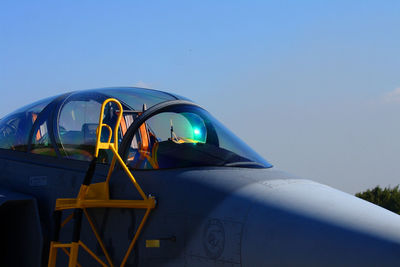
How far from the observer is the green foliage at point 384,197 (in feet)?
90.6

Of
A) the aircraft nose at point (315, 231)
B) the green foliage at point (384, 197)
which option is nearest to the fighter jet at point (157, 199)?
the aircraft nose at point (315, 231)

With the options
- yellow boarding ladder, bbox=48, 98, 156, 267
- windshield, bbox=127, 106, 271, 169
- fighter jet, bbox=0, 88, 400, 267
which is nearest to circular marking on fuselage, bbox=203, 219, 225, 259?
fighter jet, bbox=0, 88, 400, 267

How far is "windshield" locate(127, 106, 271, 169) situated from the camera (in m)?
6.14

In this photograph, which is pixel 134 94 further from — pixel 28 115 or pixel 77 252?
pixel 77 252

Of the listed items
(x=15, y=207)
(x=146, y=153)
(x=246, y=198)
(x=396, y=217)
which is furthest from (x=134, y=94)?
(x=396, y=217)

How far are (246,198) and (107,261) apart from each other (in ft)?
5.43

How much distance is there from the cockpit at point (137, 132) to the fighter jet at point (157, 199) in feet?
0.04

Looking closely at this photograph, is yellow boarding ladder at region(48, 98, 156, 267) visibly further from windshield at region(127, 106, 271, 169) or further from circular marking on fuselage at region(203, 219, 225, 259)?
circular marking on fuselage at region(203, 219, 225, 259)

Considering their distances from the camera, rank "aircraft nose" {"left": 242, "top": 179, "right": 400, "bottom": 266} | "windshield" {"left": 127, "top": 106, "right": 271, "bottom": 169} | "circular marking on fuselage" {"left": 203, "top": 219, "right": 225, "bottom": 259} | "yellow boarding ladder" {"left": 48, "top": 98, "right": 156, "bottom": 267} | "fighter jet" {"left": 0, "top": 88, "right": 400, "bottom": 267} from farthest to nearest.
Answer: "windshield" {"left": 127, "top": 106, "right": 271, "bottom": 169} < "yellow boarding ladder" {"left": 48, "top": 98, "right": 156, "bottom": 267} < "circular marking on fuselage" {"left": 203, "top": 219, "right": 225, "bottom": 259} < "fighter jet" {"left": 0, "top": 88, "right": 400, "bottom": 267} < "aircraft nose" {"left": 242, "top": 179, "right": 400, "bottom": 266}

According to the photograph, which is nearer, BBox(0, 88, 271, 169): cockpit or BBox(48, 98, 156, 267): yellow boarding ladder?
BBox(48, 98, 156, 267): yellow boarding ladder

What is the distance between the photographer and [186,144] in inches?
249

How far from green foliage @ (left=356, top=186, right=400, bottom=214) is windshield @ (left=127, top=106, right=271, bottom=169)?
22.3m

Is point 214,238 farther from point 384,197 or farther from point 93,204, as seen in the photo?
point 384,197

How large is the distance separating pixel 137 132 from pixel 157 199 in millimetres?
904
